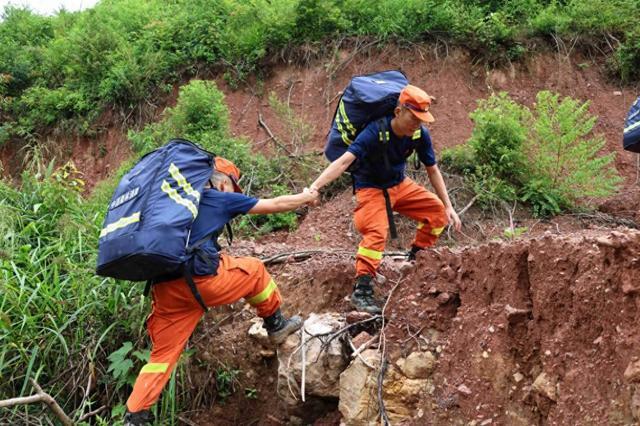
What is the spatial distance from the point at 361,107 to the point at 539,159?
3617 mm

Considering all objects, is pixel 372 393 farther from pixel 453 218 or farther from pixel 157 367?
pixel 453 218

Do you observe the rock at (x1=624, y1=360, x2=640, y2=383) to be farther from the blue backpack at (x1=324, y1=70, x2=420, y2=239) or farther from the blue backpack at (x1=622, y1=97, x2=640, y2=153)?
the blue backpack at (x1=324, y1=70, x2=420, y2=239)

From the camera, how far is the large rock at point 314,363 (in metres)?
4.38

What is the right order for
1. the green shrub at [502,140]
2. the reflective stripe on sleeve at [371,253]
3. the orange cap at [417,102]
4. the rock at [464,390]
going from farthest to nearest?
the green shrub at [502,140] < the reflective stripe on sleeve at [371,253] < the orange cap at [417,102] < the rock at [464,390]

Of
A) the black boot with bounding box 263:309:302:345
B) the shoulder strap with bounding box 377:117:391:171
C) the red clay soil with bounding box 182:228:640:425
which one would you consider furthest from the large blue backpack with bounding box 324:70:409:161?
the black boot with bounding box 263:309:302:345

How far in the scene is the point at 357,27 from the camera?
10258 mm

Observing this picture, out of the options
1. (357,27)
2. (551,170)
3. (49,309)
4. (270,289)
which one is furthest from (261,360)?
(357,27)

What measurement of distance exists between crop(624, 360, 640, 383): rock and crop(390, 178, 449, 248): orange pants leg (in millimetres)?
2336

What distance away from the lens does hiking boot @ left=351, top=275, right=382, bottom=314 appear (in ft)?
14.6

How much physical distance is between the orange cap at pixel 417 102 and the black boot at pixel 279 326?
1715mm

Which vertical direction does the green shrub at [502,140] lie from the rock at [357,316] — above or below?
below

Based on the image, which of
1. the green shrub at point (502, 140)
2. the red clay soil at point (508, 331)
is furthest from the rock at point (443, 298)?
the green shrub at point (502, 140)

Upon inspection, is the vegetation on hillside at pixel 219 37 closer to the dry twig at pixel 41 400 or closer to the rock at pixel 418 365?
the dry twig at pixel 41 400

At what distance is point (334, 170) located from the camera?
4262mm
